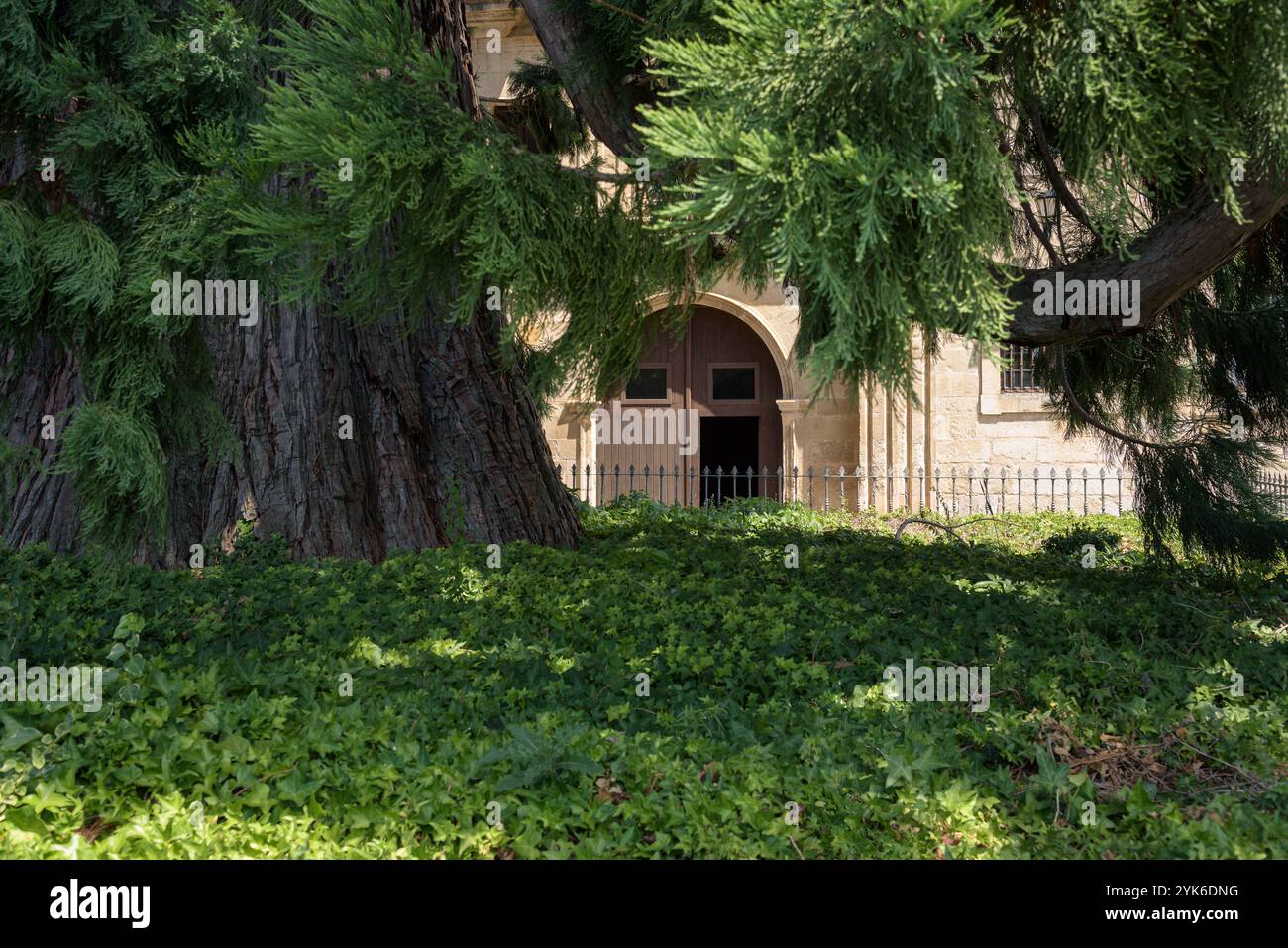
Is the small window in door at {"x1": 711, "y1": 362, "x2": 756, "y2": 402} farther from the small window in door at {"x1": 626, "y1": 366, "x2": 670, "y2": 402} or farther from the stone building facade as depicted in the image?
the small window in door at {"x1": 626, "y1": 366, "x2": 670, "y2": 402}

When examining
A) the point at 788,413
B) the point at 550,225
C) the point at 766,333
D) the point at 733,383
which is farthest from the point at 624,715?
the point at 733,383

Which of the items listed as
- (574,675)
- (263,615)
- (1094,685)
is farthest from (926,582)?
(263,615)

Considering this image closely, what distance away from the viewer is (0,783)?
275 centimetres

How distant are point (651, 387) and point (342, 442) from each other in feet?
27.0

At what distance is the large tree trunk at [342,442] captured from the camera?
5.96 metres

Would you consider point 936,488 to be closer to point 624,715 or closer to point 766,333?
point 766,333

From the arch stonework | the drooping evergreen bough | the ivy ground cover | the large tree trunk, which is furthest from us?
the arch stonework

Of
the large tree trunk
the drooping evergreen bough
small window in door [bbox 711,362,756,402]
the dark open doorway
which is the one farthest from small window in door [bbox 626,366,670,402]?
the large tree trunk

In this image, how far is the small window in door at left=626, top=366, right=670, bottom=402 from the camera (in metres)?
13.9

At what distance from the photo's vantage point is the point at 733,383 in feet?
46.1

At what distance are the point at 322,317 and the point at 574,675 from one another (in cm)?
316

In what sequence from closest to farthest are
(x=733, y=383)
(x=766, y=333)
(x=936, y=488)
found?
(x=936, y=488) → (x=766, y=333) → (x=733, y=383)

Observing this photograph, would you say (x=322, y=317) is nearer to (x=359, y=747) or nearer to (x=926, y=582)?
(x=359, y=747)

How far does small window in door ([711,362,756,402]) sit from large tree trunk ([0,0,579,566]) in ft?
25.3
